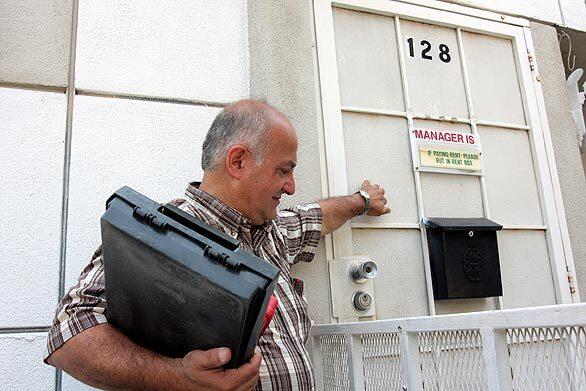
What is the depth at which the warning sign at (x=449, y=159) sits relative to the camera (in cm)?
228

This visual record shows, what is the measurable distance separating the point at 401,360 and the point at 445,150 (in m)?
1.25

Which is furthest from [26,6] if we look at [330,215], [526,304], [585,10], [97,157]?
[585,10]

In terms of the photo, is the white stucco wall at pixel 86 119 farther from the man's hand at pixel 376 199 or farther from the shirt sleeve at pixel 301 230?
the man's hand at pixel 376 199

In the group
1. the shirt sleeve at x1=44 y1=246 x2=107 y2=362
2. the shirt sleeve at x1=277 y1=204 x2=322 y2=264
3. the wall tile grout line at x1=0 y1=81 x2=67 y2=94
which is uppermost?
the wall tile grout line at x1=0 y1=81 x2=67 y2=94

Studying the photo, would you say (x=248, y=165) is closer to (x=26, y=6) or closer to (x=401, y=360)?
(x=401, y=360)

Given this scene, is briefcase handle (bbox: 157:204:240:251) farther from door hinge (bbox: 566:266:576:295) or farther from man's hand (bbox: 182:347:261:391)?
door hinge (bbox: 566:266:576:295)

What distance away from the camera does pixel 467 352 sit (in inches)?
43.8

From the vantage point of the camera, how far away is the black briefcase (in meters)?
0.95

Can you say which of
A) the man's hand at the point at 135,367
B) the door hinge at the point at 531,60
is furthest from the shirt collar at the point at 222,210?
the door hinge at the point at 531,60

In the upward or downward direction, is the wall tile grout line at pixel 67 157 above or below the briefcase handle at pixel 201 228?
above

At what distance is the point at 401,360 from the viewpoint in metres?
1.34

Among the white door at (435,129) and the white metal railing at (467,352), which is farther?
the white door at (435,129)

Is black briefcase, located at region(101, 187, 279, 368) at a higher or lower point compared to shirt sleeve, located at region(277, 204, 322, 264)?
lower

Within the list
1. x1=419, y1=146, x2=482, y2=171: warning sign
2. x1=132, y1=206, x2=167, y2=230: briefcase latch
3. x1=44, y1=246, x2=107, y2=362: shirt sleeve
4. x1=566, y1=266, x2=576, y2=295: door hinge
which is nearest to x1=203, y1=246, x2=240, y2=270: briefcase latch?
x1=132, y1=206, x2=167, y2=230: briefcase latch
